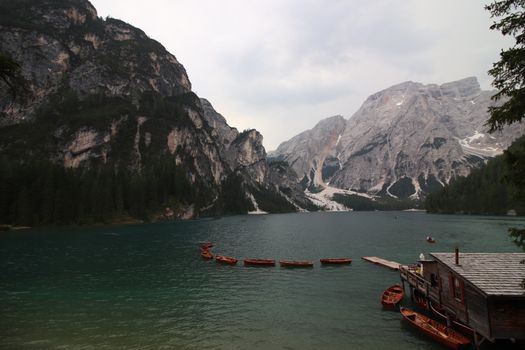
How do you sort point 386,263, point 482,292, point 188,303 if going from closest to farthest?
point 482,292 → point 188,303 → point 386,263

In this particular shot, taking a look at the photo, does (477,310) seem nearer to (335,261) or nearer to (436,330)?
(436,330)

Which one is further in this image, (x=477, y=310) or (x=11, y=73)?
(x=477, y=310)

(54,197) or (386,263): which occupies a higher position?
(54,197)

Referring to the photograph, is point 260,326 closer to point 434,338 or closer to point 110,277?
point 434,338

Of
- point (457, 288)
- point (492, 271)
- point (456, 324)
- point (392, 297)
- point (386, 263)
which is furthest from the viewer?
point (386, 263)

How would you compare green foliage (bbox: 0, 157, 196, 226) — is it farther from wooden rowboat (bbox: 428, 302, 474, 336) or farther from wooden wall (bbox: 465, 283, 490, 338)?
wooden wall (bbox: 465, 283, 490, 338)

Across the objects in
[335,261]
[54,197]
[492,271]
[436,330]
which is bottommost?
[436,330]

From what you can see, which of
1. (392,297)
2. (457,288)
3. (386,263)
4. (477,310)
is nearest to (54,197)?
(386,263)
